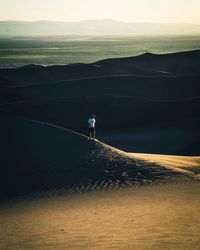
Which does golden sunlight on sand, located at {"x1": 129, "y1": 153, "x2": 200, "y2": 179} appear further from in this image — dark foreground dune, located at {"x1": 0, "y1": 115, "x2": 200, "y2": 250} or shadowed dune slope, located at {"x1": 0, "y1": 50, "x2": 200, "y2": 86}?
shadowed dune slope, located at {"x1": 0, "y1": 50, "x2": 200, "y2": 86}

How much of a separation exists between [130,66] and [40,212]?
155 ft

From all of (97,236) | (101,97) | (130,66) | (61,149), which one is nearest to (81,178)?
(61,149)

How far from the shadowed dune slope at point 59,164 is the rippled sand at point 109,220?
41.4 inches

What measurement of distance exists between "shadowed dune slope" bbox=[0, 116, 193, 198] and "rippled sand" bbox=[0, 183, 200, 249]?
105cm

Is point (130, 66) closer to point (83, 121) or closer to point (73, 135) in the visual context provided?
point (83, 121)

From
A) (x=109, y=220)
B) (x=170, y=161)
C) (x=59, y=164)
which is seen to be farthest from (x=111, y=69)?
(x=109, y=220)

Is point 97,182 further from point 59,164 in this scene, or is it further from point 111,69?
point 111,69

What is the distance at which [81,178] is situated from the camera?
1642cm

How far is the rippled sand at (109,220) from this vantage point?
34.1ft

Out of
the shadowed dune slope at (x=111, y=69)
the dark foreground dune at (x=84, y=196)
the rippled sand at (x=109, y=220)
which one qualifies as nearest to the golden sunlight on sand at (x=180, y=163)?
the dark foreground dune at (x=84, y=196)

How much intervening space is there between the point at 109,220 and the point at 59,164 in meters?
5.90

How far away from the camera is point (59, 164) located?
17.7m

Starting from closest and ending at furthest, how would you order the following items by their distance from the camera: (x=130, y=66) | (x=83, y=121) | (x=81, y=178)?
(x=81, y=178)
(x=83, y=121)
(x=130, y=66)

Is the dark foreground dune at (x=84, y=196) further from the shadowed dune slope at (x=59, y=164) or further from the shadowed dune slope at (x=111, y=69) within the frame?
the shadowed dune slope at (x=111, y=69)
